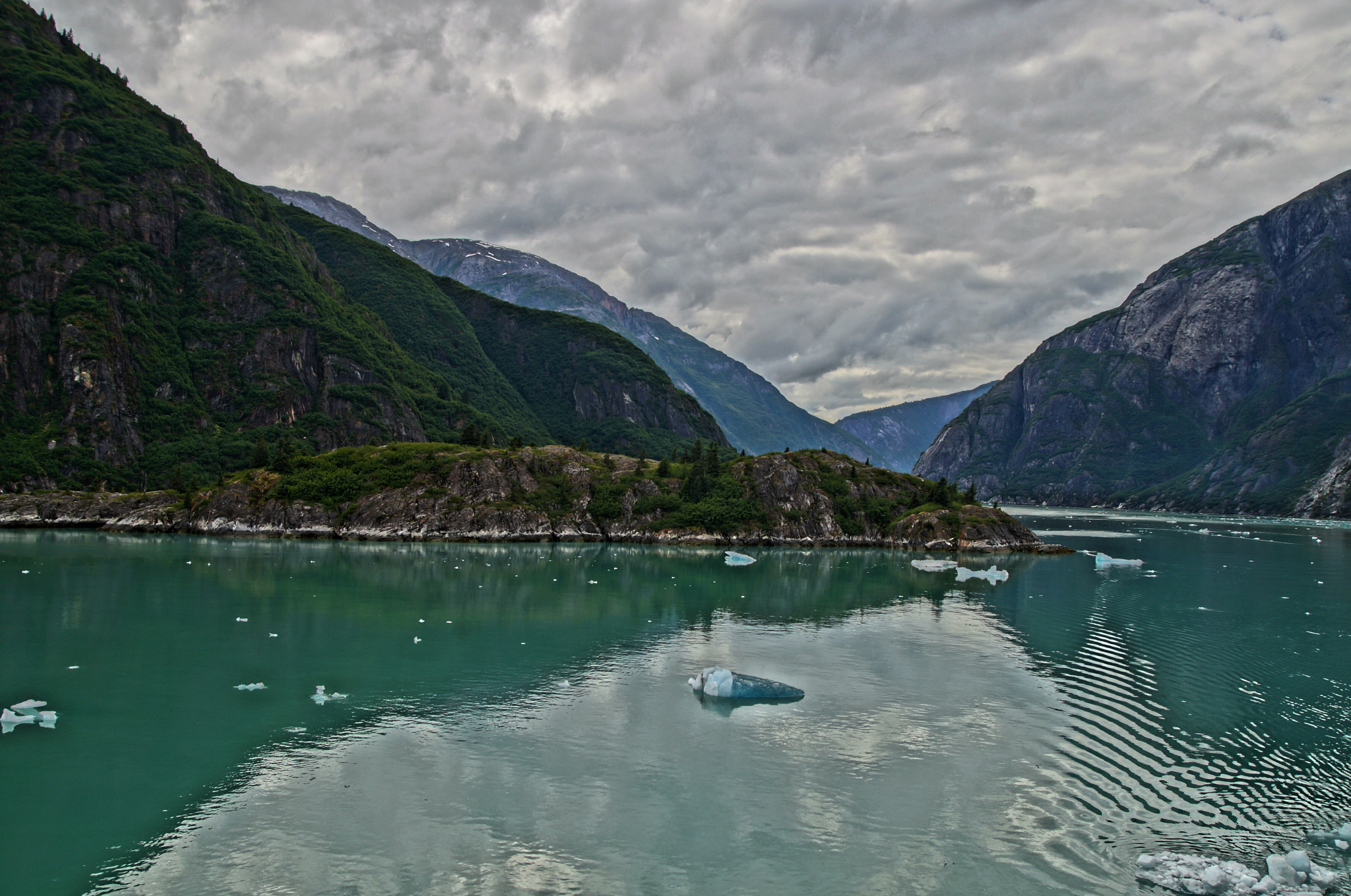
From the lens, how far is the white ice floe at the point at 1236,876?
15.9 metres

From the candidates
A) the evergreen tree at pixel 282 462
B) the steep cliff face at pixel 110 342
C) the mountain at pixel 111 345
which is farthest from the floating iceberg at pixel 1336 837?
the steep cliff face at pixel 110 342

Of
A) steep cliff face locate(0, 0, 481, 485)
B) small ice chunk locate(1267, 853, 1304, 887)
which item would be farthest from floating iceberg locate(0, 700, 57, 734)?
steep cliff face locate(0, 0, 481, 485)

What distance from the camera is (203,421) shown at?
170750 millimetres

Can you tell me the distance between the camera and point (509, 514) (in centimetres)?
11969

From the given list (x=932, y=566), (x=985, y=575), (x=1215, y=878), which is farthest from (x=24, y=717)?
(x=932, y=566)

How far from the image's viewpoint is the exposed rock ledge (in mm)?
113125

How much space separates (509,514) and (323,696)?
92.6 metres

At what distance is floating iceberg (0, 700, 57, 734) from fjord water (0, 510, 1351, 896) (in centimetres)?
34

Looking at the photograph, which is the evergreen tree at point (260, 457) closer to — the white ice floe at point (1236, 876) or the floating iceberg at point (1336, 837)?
the white ice floe at point (1236, 876)

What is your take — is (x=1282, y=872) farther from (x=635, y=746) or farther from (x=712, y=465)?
(x=712, y=465)

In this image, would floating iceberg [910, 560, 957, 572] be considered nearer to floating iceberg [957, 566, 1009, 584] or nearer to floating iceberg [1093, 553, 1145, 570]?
floating iceberg [957, 566, 1009, 584]

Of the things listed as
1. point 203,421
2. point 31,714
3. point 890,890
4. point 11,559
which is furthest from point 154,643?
point 203,421

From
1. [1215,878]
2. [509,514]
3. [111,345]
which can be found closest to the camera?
[1215,878]

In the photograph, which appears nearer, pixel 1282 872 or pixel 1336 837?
pixel 1282 872
